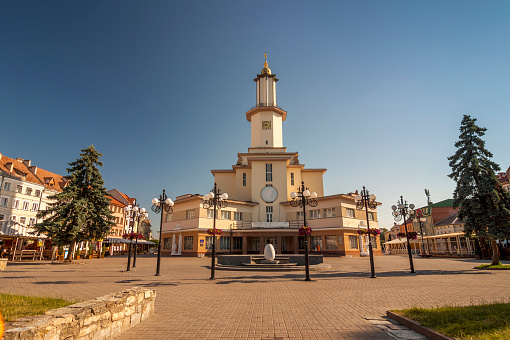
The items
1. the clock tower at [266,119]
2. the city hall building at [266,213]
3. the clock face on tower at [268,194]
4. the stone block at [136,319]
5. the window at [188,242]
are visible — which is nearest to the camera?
the stone block at [136,319]

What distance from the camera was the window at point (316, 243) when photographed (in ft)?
123

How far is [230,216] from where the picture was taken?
40406 millimetres

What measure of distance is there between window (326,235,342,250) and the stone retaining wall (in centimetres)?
3258

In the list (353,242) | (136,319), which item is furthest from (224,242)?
(136,319)

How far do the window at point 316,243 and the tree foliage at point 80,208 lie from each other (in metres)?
26.2

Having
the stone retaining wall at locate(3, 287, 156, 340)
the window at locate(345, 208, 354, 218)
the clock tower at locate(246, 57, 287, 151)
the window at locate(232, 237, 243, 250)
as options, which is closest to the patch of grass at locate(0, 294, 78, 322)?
the stone retaining wall at locate(3, 287, 156, 340)

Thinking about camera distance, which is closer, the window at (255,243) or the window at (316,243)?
the window at (316,243)

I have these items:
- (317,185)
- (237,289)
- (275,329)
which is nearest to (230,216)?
(317,185)

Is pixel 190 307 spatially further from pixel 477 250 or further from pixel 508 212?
pixel 477 250

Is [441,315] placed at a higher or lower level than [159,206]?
lower

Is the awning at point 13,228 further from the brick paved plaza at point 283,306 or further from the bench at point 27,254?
the brick paved plaza at point 283,306

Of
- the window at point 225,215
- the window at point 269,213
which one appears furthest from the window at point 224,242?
the window at point 269,213

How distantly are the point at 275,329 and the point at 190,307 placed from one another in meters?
3.35

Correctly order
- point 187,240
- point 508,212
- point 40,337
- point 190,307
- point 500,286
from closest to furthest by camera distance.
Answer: point 40,337, point 190,307, point 500,286, point 508,212, point 187,240
